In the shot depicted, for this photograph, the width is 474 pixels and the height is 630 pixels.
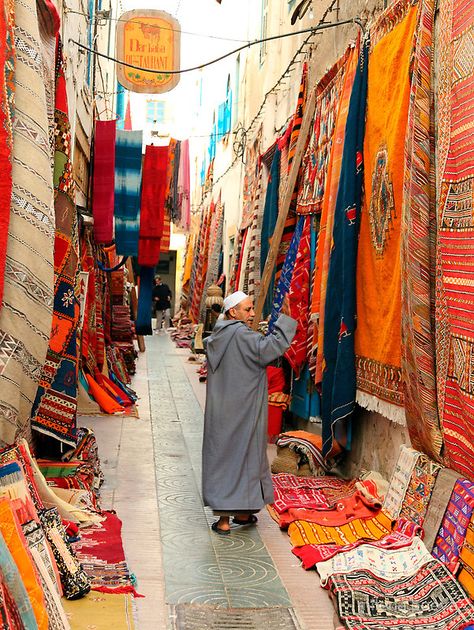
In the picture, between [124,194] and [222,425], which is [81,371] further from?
[222,425]

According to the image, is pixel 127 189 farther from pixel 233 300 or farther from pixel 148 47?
pixel 233 300

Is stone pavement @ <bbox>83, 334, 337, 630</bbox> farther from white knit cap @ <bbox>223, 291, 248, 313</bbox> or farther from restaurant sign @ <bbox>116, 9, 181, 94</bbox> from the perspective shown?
restaurant sign @ <bbox>116, 9, 181, 94</bbox>

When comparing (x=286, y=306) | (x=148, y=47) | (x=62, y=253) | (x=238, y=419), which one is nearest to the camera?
(x=62, y=253)

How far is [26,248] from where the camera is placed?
3.10 metres

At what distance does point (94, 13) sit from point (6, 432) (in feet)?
26.3

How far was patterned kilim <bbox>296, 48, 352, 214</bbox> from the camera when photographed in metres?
5.98

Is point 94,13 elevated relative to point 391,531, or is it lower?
elevated

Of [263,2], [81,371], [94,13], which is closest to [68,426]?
[81,371]

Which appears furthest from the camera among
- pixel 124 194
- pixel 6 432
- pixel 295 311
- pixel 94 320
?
pixel 124 194

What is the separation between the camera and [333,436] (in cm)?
548

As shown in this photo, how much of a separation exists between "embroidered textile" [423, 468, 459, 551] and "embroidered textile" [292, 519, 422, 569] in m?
0.09

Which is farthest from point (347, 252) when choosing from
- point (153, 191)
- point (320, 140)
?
point (153, 191)

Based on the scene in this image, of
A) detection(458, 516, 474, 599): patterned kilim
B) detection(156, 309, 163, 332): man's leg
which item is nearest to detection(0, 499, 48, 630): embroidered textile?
detection(458, 516, 474, 599): patterned kilim

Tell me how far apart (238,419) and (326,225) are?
1.68m
